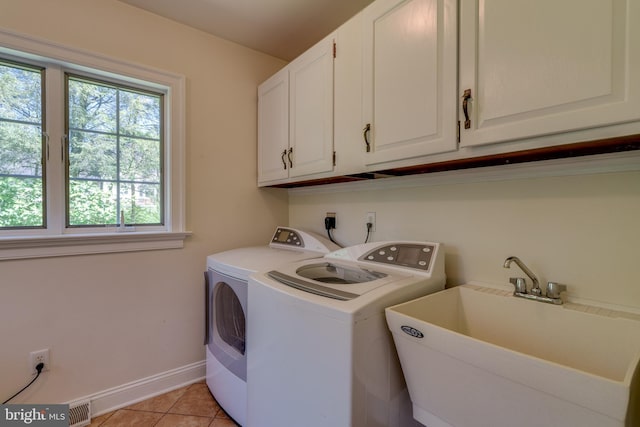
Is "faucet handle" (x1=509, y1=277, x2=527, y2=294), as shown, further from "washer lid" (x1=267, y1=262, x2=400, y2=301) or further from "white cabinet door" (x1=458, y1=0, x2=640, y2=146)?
"white cabinet door" (x1=458, y1=0, x2=640, y2=146)

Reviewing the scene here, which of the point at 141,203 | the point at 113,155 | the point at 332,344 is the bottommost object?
the point at 332,344

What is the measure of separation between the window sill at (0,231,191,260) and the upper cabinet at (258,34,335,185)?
80cm

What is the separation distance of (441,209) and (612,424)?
983 mm

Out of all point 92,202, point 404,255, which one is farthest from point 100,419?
point 404,255

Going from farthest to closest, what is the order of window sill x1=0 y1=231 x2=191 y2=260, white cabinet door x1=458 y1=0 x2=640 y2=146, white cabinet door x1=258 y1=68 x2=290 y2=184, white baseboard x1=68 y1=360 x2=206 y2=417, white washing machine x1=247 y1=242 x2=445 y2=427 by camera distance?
white cabinet door x1=258 y1=68 x2=290 y2=184
white baseboard x1=68 y1=360 x2=206 y2=417
window sill x1=0 y1=231 x2=191 y2=260
white washing machine x1=247 y1=242 x2=445 y2=427
white cabinet door x1=458 y1=0 x2=640 y2=146

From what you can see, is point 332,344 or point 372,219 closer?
point 332,344

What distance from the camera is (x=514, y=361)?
2.31 ft

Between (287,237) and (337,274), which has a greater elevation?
(287,237)

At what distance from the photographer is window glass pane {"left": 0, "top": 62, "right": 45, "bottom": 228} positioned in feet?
4.92

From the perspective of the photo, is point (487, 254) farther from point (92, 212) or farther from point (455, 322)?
point (92, 212)

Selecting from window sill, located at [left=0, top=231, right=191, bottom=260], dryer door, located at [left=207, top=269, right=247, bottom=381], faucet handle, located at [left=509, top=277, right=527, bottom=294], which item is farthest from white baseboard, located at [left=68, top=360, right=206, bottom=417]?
faucet handle, located at [left=509, top=277, right=527, bottom=294]

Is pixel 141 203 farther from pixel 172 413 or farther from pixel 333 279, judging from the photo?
pixel 333 279

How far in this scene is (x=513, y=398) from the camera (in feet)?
2.39

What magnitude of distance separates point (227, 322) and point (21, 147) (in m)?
1.47
